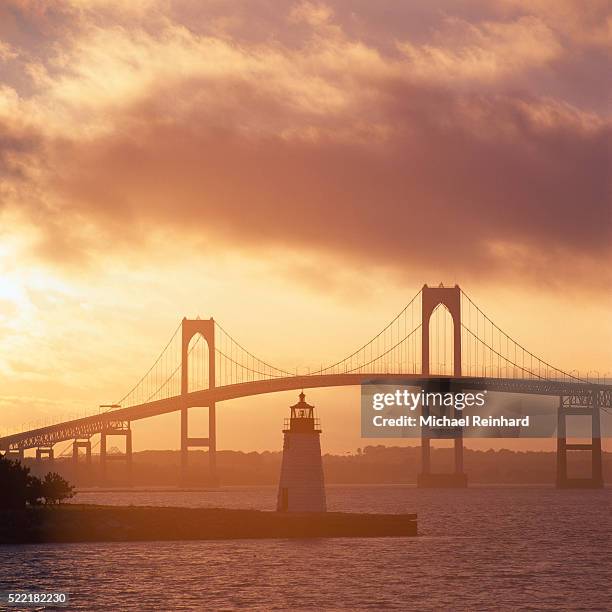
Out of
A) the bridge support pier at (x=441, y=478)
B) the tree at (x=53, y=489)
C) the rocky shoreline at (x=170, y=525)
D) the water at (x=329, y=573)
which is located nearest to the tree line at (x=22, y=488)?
the tree at (x=53, y=489)

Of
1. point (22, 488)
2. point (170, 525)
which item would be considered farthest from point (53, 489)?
point (170, 525)

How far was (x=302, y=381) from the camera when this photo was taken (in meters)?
116

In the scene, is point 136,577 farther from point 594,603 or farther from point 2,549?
point 594,603

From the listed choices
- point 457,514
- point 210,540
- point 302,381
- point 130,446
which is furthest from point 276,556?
point 130,446

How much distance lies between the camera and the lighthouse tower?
5250 centimetres

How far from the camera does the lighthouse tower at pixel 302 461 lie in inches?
2067

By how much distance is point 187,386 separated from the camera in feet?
421

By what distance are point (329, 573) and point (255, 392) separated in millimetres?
71125

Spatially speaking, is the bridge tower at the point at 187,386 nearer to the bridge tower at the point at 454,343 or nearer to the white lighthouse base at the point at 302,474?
the bridge tower at the point at 454,343

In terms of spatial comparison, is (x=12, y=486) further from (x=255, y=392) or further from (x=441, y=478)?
(x=441, y=478)

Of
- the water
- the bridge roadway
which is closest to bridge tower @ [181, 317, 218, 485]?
the bridge roadway

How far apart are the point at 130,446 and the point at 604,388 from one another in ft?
166

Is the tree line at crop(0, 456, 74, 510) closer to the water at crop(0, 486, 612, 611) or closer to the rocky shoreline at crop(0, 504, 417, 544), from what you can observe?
the rocky shoreline at crop(0, 504, 417, 544)

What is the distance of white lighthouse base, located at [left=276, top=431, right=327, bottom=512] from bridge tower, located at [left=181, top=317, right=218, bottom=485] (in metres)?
72.4
